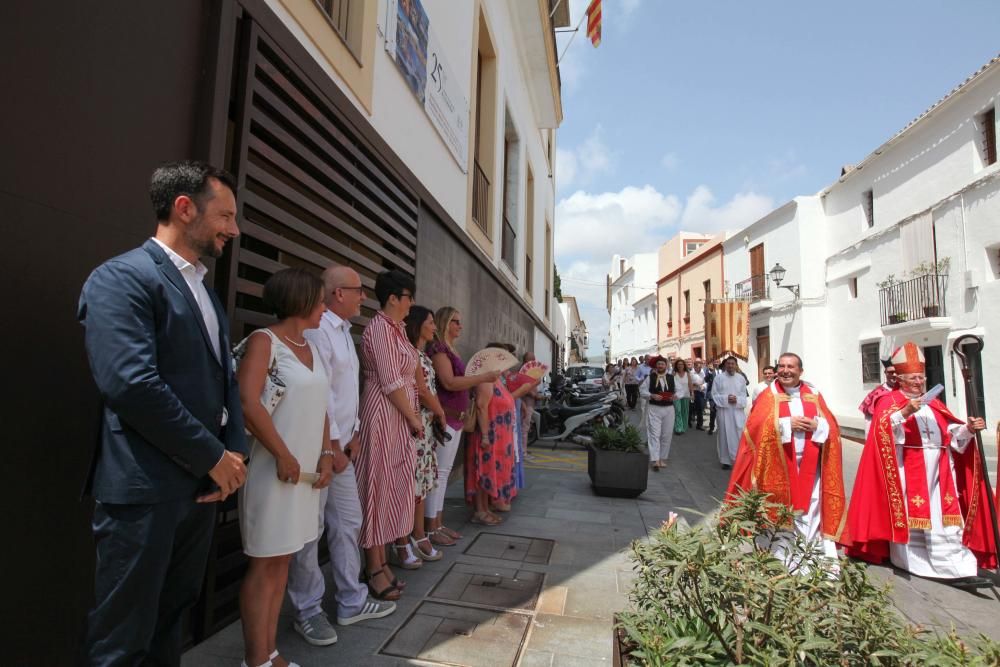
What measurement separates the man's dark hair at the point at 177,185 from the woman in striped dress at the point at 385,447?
145 centimetres

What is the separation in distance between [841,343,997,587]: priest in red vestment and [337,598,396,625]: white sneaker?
3.73 m

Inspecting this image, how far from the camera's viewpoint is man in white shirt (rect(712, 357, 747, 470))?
8.57 m

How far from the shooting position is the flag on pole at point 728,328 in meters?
23.1

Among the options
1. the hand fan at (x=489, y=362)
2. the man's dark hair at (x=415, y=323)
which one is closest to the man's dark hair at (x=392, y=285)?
the man's dark hair at (x=415, y=323)

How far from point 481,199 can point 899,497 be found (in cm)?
646

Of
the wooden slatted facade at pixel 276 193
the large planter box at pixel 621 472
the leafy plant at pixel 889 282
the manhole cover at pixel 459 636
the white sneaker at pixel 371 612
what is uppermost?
the leafy plant at pixel 889 282

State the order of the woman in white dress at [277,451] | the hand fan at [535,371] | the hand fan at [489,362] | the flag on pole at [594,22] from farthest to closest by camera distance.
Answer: the flag on pole at [594,22] → the hand fan at [535,371] → the hand fan at [489,362] → the woman in white dress at [277,451]

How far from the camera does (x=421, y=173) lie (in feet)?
18.3

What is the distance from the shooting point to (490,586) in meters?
3.39

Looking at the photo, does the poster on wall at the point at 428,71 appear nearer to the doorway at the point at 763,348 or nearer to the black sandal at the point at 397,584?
the black sandal at the point at 397,584

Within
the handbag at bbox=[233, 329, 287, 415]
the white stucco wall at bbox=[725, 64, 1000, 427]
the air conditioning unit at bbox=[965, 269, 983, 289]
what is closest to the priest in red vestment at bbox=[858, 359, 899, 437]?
the handbag at bbox=[233, 329, 287, 415]

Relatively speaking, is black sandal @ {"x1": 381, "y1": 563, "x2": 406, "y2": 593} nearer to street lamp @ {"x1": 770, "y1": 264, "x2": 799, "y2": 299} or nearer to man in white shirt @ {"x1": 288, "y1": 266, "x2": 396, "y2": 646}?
man in white shirt @ {"x1": 288, "y1": 266, "x2": 396, "y2": 646}

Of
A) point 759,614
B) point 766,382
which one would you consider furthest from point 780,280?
point 759,614

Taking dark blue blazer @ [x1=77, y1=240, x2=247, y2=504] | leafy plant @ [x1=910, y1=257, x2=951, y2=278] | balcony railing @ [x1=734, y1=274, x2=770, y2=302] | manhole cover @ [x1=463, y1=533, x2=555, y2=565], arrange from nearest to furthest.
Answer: dark blue blazer @ [x1=77, y1=240, x2=247, y2=504]
manhole cover @ [x1=463, y1=533, x2=555, y2=565]
leafy plant @ [x1=910, y1=257, x2=951, y2=278]
balcony railing @ [x1=734, y1=274, x2=770, y2=302]
